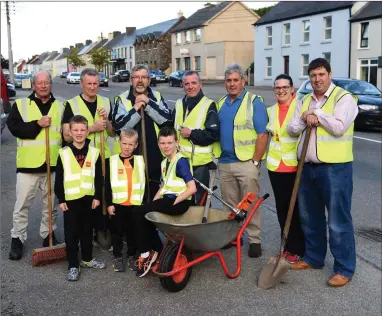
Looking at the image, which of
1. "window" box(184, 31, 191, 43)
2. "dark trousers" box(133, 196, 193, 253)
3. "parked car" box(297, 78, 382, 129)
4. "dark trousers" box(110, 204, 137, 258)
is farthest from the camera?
"window" box(184, 31, 191, 43)

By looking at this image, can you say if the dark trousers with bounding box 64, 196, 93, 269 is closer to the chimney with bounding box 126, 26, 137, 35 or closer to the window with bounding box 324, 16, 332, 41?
the window with bounding box 324, 16, 332, 41

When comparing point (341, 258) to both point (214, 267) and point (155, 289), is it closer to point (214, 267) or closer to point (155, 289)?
point (214, 267)

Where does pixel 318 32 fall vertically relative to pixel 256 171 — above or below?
above

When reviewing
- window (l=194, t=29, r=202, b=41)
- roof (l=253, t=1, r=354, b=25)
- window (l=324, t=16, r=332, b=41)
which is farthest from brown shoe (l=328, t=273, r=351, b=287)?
Answer: window (l=194, t=29, r=202, b=41)

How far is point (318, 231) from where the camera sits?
193 inches

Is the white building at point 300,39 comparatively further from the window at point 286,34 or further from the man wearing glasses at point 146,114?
the man wearing glasses at point 146,114

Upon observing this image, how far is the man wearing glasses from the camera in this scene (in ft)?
17.0

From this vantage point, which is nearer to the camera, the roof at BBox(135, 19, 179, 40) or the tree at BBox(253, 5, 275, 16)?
the tree at BBox(253, 5, 275, 16)

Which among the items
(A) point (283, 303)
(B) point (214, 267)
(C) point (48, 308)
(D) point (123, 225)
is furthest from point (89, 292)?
(A) point (283, 303)

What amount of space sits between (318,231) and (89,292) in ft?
7.53

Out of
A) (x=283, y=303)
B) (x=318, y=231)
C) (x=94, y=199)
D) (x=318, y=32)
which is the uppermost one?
(x=318, y=32)

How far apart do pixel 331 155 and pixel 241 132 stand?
1027 millimetres

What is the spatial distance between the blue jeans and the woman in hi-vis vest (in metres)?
0.16

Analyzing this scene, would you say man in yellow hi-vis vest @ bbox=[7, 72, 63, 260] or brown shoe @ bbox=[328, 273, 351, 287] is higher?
man in yellow hi-vis vest @ bbox=[7, 72, 63, 260]
